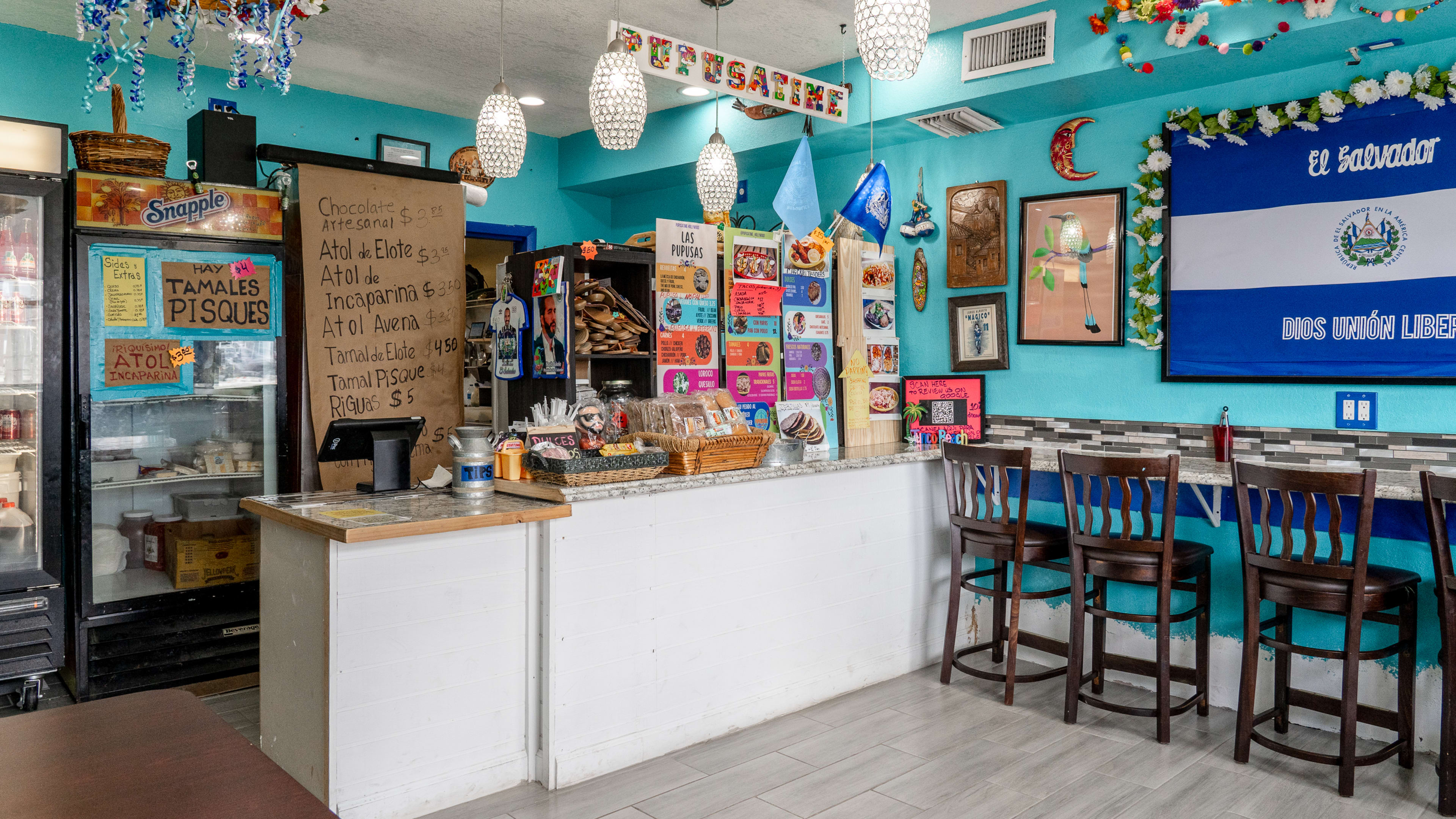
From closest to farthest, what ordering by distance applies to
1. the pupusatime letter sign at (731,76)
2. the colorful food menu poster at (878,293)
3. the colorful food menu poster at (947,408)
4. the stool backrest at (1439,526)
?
1. the stool backrest at (1439,526)
2. the pupusatime letter sign at (731,76)
3. the colorful food menu poster at (947,408)
4. the colorful food menu poster at (878,293)

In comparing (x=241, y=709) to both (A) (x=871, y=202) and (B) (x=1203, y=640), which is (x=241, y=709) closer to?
(A) (x=871, y=202)

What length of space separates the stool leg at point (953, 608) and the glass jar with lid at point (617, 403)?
1.54 m

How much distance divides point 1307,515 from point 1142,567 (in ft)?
2.01

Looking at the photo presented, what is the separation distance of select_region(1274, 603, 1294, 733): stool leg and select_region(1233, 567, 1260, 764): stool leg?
1.03 feet

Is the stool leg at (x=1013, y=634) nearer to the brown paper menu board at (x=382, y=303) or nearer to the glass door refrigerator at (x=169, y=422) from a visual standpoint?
the brown paper menu board at (x=382, y=303)

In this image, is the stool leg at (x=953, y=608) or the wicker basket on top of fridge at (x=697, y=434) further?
the stool leg at (x=953, y=608)

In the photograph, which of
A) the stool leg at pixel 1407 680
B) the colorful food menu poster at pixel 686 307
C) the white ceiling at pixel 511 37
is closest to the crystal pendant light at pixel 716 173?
the colorful food menu poster at pixel 686 307

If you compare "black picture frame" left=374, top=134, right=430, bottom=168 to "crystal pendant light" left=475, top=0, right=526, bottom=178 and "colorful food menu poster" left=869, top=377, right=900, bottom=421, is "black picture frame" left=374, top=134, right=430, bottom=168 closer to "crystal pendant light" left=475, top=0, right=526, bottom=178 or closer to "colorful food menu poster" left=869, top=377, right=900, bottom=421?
"crystal pendant light" left=475, top=0, right=526, bottom=178

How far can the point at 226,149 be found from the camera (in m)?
4.20

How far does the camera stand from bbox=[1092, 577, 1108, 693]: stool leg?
12.5 ft

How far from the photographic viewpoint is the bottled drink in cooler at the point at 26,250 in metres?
3.71

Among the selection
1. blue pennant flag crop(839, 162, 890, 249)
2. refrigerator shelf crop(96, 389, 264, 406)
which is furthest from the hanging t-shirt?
blue pennant flag crop(839, 162, 890, 249)

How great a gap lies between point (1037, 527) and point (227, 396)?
3.76 meters

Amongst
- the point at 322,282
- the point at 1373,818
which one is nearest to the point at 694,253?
the point at 322,282
